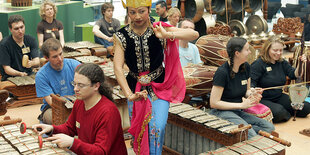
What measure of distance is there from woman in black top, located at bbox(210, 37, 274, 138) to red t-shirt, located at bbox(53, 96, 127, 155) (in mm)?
1399

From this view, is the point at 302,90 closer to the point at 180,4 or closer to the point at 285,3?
the point at 180,4

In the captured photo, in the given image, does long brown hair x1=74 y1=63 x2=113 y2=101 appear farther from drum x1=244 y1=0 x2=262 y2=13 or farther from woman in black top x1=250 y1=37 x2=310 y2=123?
drum x1=244 y1=0 x2=262 y2=13

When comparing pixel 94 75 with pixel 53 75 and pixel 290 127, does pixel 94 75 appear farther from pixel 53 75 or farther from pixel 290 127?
pixel 290 127

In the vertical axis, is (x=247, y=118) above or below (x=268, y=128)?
above

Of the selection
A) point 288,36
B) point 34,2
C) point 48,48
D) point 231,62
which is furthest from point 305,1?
point 48,48

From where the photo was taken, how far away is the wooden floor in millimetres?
4547

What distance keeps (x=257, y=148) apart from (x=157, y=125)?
30.8 inches

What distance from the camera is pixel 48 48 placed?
165 inches

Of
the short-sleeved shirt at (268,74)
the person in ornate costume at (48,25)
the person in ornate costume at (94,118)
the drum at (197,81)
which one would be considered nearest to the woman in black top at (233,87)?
the drum at (197,81)

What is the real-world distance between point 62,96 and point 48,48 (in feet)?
1.63

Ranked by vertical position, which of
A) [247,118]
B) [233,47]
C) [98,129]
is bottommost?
[247,118]

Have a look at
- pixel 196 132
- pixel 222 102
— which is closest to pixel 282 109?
pixel 222 102

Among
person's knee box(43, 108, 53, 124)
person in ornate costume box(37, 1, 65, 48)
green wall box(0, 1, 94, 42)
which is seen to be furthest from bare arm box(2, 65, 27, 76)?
green wall box(0, 1, 94, 42)

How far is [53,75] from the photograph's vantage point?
4379mm
